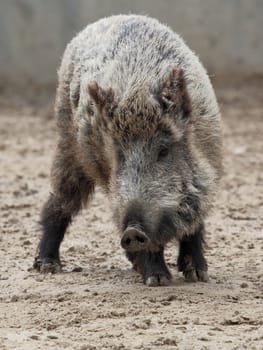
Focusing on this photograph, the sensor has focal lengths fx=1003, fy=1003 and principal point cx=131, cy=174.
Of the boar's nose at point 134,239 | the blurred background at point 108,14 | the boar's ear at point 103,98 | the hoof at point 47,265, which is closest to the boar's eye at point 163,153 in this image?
the boar's ear at point 103,98

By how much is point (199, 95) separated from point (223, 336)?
176 cm

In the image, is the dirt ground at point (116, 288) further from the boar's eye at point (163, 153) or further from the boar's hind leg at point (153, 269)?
the boar's eye at point (163, 153)

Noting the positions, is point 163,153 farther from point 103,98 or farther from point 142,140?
point 103,98

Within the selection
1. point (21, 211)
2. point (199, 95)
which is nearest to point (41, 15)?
point (21, 211)

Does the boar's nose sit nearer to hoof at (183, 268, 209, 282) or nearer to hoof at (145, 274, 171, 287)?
hoof at (145, 274, 171, 287)

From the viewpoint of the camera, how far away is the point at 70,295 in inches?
230

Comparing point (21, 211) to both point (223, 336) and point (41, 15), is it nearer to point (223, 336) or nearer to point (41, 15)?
point (223, 336)

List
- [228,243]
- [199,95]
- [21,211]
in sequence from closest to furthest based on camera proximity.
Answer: [199,95], [228,243], [21,211]

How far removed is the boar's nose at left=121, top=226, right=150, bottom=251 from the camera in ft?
17.4

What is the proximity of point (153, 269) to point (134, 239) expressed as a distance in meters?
0.80

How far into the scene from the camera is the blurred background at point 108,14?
14680mm

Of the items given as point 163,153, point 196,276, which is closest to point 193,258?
point 196,276

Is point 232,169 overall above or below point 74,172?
above

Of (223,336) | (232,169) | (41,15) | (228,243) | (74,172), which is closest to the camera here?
(223,336)
